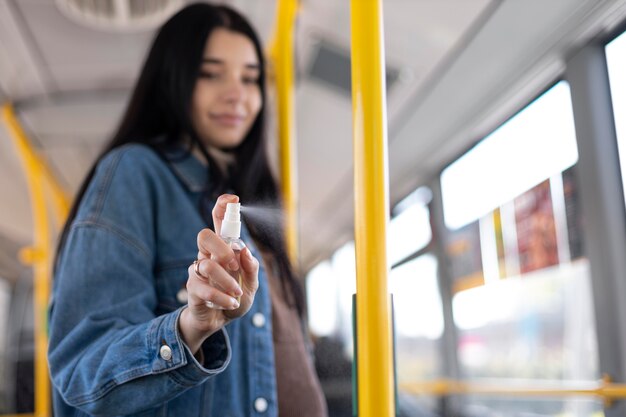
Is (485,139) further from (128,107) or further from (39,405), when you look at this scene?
(39,405)

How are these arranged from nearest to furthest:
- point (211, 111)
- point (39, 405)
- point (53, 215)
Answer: point (211, 111), point (39, 405), point (53, 215)

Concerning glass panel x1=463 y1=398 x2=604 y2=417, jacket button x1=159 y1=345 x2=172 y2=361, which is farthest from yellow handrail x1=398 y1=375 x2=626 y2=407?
jacket button x1=159 y1=345 x2=172 y2=361

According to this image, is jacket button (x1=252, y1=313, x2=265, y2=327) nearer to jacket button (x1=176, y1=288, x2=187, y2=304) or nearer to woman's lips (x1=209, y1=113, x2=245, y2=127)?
jacket button (x1=176, y1=288, x2=187, y2=304)

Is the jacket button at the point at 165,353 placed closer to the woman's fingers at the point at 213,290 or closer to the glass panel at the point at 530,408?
the woman's fingers at the point at 213,290

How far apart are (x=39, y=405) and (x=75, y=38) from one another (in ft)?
6.30


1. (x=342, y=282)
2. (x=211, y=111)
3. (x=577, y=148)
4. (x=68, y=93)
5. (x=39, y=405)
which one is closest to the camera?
(x=211, y=111)

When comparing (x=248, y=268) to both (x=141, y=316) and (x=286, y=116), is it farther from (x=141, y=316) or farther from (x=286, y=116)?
(x=286, y=116)

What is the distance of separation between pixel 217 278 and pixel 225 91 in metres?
0.59

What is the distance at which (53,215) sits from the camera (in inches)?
200

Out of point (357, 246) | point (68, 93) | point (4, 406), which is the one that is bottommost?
point (4, 406)

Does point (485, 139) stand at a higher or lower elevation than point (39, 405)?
higher

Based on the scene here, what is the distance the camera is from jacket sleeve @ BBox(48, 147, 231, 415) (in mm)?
861

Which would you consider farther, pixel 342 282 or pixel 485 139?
pixel 342 282

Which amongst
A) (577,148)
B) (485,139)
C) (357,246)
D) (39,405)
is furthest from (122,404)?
(39,405)
